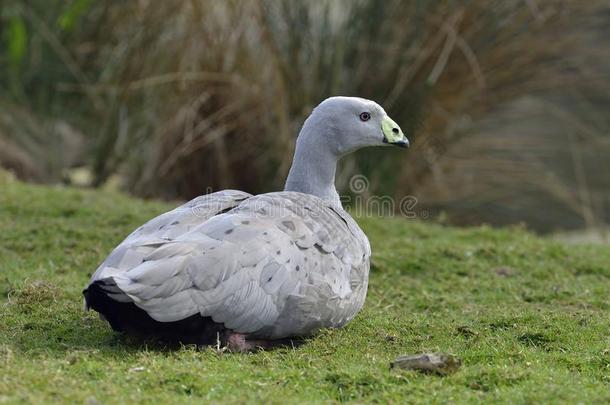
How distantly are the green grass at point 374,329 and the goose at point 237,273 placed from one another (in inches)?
5.4

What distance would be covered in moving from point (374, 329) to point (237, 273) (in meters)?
1.05

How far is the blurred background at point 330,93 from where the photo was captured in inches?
362

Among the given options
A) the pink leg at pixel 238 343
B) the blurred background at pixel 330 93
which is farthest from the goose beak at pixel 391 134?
the blurred background at pixel 330 93

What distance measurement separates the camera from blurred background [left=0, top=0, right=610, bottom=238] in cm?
920

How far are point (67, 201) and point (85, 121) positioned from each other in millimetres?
2854

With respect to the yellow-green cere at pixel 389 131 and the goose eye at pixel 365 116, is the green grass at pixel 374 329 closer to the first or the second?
the yellow-green cere at pixel 389 131

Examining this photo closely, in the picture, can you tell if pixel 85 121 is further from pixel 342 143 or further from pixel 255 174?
pixel 342 143

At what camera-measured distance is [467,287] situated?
652 centimetres

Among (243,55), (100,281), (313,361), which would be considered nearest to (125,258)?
(100,281)

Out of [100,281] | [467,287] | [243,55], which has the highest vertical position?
[243,55]

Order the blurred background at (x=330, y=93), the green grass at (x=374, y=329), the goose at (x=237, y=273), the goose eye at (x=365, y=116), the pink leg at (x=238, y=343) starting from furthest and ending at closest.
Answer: the blurred background at (x=330, y=93), the goose eye at (x=365, y=116), the pink leg at (x=238, y=343), the goose at (x=237, y=273), the green grass at (x=374, y=329)

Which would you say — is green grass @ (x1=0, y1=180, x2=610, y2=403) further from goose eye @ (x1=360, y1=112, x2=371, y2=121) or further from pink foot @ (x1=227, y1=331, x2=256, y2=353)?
goose eye @ (x1=360, y1=112, x2=371, y2=121)

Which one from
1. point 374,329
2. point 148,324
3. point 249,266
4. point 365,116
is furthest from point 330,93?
point 148,324

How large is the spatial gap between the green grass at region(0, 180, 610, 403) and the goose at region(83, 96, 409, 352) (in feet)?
0.45
